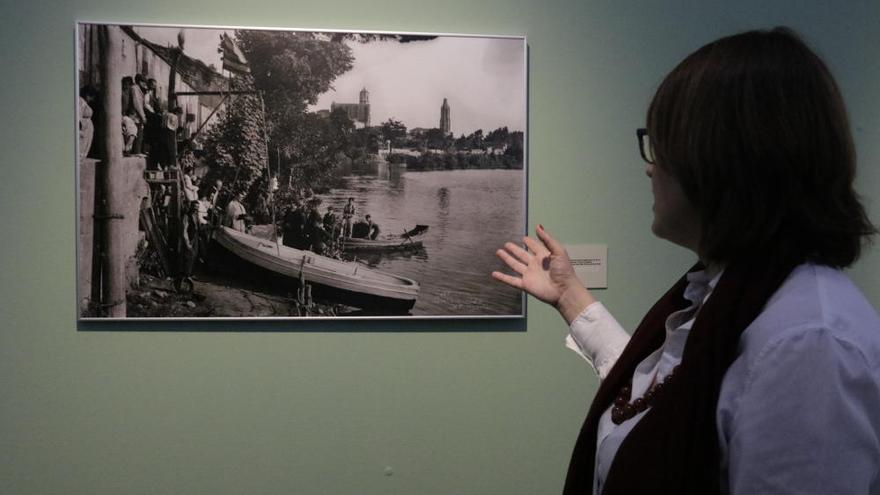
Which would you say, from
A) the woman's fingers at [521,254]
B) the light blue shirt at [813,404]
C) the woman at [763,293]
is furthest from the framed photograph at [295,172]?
the light blue shirt at [813,404]

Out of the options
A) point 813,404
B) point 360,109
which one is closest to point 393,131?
point 360,109

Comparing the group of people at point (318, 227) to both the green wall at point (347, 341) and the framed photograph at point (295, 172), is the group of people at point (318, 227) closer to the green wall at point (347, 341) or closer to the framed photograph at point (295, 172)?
the framed photograph at point (295, 172)

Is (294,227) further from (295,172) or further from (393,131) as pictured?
(393,131)

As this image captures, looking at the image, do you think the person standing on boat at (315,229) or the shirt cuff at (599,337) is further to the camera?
the person standing on boat at (315,229)

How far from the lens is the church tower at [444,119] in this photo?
1837 millimetres

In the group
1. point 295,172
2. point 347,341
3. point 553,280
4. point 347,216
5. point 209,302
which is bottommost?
point 347,341

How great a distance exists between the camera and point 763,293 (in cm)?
76

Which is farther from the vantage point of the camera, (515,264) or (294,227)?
(294,227)

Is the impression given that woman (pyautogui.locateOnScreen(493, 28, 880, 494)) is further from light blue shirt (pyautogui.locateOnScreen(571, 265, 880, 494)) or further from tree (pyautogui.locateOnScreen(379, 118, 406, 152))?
tree (pyautogui.locateOnScreen(379, 118, 406, 152))

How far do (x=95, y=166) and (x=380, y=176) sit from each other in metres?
0.73

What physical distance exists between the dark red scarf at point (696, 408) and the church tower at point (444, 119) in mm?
1119

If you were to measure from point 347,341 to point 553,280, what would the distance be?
76 cm

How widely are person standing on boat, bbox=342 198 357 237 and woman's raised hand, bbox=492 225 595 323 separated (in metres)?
0.61

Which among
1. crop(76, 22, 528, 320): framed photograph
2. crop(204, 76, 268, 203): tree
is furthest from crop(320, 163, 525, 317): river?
crop(204, 76, 268, 203): tree
